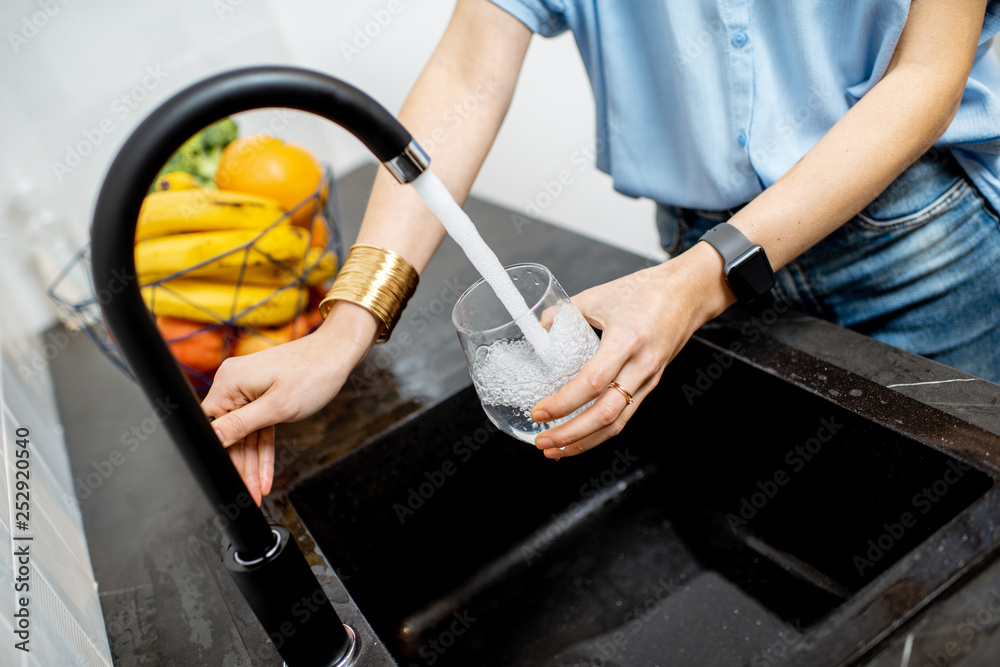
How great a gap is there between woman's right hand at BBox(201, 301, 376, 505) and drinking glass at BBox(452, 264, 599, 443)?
161 millimetres

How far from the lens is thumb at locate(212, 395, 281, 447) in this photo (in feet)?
1.84

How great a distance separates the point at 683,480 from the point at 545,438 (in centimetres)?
40

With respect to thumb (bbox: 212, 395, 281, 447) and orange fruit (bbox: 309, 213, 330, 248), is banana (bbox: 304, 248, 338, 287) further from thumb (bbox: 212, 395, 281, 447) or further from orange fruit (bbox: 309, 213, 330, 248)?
Answer: thumb (bbox: 212, 395, 281, 447)

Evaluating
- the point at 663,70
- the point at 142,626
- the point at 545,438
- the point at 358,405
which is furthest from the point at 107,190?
the point at 663,70

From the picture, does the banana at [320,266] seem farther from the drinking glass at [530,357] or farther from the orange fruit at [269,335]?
the drinking glass at [530,357]

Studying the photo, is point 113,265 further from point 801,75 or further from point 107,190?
point 801,75

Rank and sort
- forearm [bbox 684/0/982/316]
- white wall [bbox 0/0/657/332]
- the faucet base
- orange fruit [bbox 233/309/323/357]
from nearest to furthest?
the faucet base < forearm [bbox 684/0/982/316] < orange fruit [bbox 233/309/323/357] < white wall [bbox 0/0/657/332]

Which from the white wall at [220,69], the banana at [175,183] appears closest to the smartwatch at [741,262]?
the banana at [175,183]

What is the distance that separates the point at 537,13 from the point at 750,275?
16.6 inches

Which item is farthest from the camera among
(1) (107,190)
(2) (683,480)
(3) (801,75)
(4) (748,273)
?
(2) (683,480)

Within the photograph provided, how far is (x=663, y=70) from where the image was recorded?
835 mm

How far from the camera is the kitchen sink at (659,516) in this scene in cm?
64

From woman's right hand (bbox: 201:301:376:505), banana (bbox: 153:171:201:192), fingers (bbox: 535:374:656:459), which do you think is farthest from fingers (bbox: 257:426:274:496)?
banana (bbox: 153:171:201:192)

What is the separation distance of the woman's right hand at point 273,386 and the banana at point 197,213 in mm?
250
